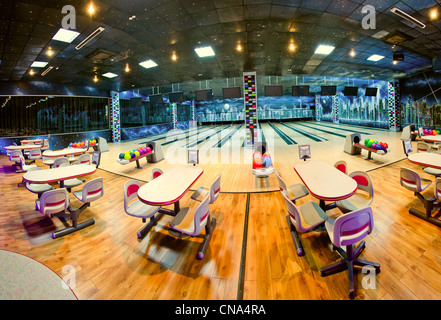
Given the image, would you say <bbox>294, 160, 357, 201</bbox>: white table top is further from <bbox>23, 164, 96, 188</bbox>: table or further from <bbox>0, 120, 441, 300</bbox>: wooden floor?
<bbox>23, 164, 96, 188</bbox>: table

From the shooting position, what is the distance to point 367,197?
2424 millimetres

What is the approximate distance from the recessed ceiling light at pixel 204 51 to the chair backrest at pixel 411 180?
209 inches

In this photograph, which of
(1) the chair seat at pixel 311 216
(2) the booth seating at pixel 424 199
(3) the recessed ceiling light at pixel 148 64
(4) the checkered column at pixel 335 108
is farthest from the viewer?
(4) the checkered column at pixel 335 108

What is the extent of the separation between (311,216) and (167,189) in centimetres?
168

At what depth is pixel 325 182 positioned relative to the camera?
2.28 meters

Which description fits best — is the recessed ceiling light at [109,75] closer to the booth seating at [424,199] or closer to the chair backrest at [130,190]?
the chair backrest at [130,190]

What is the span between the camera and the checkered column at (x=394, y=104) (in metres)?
11.1

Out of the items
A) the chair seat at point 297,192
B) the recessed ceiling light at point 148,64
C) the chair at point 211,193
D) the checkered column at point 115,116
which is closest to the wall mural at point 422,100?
the chair seat at point 297,192

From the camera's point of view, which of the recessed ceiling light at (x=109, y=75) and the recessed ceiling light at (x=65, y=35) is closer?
the recessed ceiling light at (x=65, y=35)

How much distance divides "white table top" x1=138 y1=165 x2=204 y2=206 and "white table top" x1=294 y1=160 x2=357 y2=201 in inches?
57.4

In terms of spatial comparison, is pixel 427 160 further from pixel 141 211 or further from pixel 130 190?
pixel 130 190
